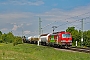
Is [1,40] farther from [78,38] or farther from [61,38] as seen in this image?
[61,38]

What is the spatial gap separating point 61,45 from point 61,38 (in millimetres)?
1405

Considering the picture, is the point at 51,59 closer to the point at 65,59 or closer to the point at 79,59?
the point at 65,59

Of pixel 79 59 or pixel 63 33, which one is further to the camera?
pixel 63 33

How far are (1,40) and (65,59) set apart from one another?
10100cm

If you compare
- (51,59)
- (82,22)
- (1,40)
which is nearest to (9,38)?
(1,40)

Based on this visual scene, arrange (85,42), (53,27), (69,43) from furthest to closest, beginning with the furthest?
1. (53,27)
2. (85,42)
3. (69,43)

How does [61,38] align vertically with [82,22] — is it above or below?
below

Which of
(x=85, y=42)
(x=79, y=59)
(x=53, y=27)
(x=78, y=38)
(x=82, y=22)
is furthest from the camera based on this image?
(x=53, y=27)

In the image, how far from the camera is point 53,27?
78812 mm

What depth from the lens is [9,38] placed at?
119 meters

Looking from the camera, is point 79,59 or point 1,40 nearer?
point 79,59

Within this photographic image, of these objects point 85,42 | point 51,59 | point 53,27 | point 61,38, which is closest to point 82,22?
point 85,42

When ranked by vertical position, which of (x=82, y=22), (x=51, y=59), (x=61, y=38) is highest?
(x=82, y=22)

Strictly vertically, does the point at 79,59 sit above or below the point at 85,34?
below
